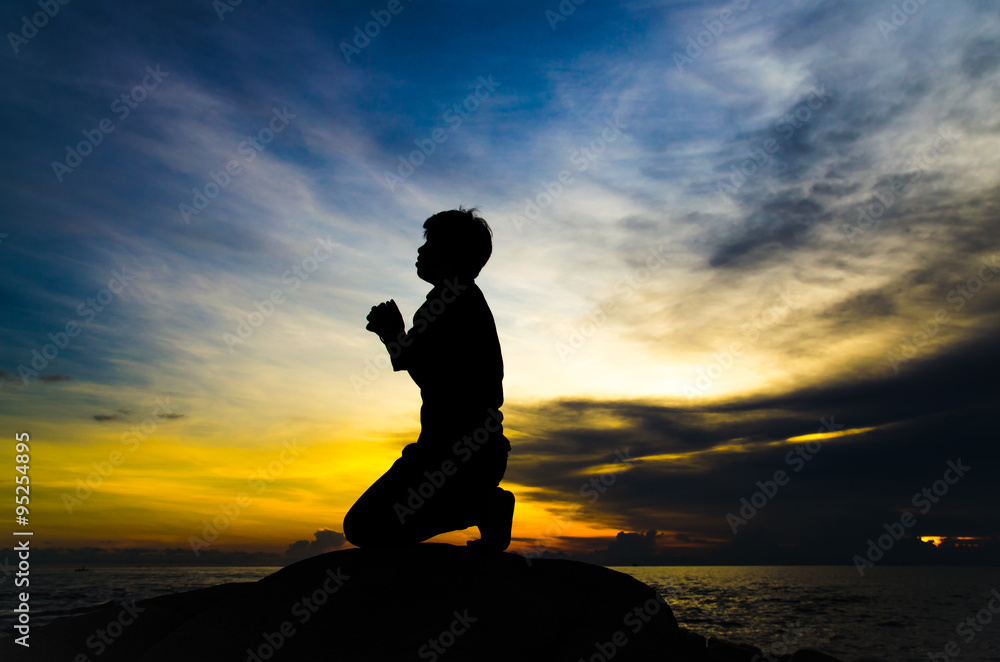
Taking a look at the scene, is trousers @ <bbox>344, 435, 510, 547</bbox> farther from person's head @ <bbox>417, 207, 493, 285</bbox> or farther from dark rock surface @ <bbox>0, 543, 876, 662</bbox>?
person's head @ <bbox>417, 207, 493, 285</bbox>

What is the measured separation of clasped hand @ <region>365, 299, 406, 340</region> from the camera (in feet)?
14.3

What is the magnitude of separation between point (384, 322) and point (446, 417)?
946 mm

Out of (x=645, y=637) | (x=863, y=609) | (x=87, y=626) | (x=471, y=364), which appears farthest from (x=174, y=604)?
(x=863, y=609)

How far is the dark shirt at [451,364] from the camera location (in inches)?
176

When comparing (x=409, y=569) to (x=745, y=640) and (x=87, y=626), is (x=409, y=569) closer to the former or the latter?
(x=87, y=626)

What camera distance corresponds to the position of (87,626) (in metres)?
5.03

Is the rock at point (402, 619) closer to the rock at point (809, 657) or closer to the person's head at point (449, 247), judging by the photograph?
the person's head at point (449, 247)

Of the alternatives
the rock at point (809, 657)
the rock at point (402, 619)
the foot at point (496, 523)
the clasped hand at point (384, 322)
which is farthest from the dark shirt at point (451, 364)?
the rock at point (809, 657)

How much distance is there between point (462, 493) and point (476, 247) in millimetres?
2102

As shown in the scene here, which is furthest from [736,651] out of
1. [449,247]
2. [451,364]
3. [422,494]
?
[449,247]

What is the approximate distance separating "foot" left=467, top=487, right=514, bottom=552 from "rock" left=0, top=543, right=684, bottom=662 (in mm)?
114

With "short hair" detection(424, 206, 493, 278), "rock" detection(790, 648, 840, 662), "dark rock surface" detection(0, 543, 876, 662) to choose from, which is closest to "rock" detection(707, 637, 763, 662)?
"rock" detection(790, 648, 840, 662)

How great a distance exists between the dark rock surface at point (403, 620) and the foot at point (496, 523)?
10 centimetres

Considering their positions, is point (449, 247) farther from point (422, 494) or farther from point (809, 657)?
point (809, 657)
